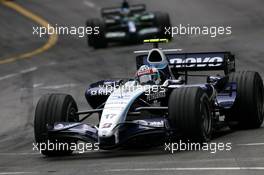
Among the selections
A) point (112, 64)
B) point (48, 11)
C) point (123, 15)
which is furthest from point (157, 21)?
point (48, 11)

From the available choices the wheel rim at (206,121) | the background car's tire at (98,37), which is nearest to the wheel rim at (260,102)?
the wheel rim at (206,121)

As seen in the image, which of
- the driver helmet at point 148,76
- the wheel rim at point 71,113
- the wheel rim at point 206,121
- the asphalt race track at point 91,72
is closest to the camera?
the asphalt race track at point 91,72

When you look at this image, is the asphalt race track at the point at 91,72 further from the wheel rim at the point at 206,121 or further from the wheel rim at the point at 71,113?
the wheel rim at the point at 71,113

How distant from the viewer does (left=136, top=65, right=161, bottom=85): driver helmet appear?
16.8 metres

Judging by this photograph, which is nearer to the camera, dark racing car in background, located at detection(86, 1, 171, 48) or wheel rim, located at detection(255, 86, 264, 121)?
wheel rim, located at detection(255, 86, 264, 121)

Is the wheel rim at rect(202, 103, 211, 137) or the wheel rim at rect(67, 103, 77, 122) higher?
the wheel rim at rect(67, 103, 77, 122)

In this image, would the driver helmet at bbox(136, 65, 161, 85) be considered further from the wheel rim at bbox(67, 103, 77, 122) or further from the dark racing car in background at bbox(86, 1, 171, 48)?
the dark racing car in background at bbox(86, 1, 171, 48)

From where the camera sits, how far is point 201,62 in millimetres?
18438

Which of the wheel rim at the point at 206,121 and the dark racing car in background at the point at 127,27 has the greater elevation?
the dark racing car in background at the point at 127,27

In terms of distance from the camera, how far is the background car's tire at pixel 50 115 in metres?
15.7

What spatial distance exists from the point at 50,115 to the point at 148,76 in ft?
6.39

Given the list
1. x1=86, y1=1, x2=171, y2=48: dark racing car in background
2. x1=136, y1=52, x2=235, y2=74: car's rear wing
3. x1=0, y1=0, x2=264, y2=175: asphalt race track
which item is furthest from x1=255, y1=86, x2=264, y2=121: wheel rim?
x1=86, y1=1, x2=171, y2=48: dark racing car in background

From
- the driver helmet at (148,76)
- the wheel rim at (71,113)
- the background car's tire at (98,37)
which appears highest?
the background car's tire at (98,37)

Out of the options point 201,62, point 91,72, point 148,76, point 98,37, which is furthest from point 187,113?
point 98,37
